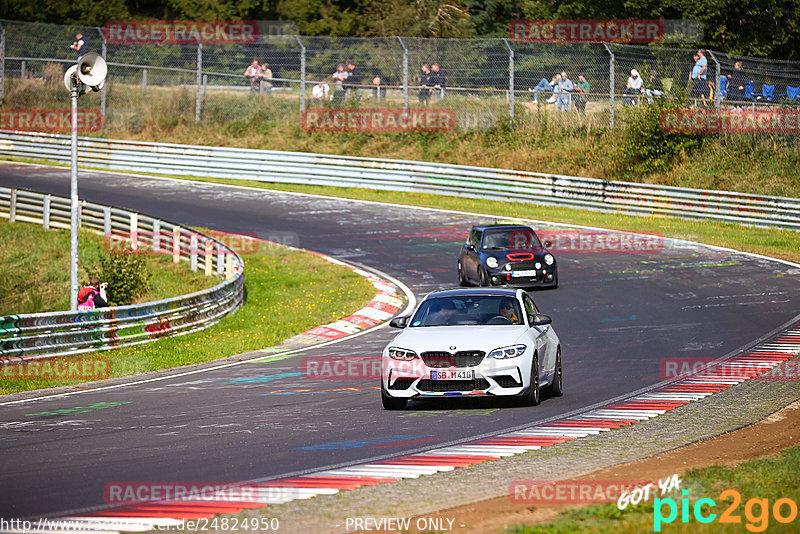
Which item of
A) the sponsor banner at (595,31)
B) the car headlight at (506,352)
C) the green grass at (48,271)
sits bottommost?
the green grass at (48,271)

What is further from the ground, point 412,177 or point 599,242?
point 412,177

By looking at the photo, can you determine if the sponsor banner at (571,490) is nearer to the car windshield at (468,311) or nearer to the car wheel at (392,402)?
the car wheel at (392,402)

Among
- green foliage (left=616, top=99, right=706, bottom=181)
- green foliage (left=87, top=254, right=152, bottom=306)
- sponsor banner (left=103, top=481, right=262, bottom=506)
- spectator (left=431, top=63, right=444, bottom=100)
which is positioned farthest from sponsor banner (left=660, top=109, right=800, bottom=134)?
sponsor banner (left=103, top=481, right=262, bottom=506)

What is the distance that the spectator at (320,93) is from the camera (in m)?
41.4

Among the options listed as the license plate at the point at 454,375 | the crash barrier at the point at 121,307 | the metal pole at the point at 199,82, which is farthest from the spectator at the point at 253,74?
the license plate at the point at 454,375

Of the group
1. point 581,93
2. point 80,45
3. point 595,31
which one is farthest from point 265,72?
point 595,31

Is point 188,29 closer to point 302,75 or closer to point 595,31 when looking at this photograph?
point 302,75

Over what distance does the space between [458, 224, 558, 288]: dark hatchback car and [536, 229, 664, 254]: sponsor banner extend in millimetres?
4043

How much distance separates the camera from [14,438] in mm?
10961

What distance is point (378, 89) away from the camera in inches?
1563

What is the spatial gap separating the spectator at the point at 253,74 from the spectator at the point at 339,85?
9.62ft

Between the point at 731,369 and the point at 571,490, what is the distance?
7529mm

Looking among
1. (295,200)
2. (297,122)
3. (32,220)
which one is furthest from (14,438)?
(297,122)

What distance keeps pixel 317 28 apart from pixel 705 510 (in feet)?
167
